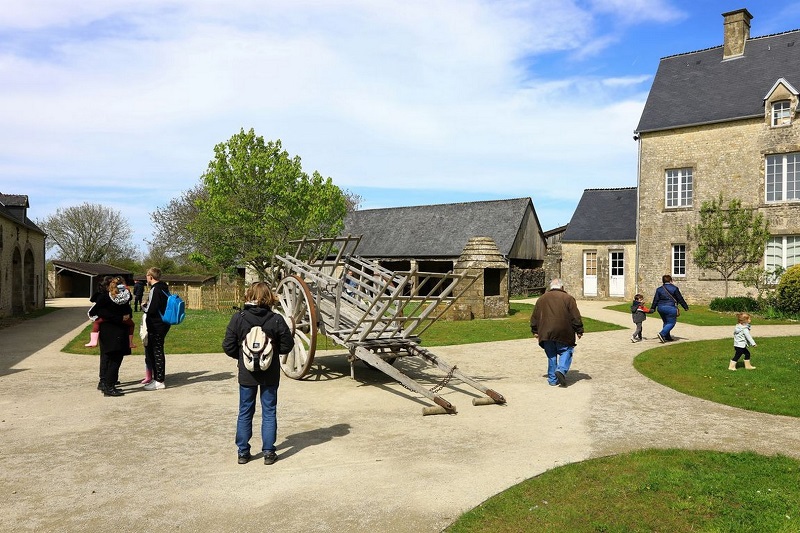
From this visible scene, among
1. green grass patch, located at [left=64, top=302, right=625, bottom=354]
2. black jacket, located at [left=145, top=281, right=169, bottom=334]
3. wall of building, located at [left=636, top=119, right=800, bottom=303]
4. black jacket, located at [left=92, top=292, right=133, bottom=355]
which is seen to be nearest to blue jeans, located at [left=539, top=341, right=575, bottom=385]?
green grass patch, located at [left=64, top=302, right=625, bottom=354]

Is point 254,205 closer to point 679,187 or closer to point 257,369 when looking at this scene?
point 679,187

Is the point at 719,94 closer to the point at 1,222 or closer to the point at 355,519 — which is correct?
the point at 355,519

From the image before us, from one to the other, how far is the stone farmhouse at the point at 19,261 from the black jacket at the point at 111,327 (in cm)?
1614

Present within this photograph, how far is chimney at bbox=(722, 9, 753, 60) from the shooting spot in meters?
25.0

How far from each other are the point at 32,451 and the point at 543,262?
3375 cm

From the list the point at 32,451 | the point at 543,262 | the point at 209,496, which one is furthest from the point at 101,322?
the point at 543,262

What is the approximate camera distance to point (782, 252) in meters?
22.2

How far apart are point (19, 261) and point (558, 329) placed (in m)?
24.0

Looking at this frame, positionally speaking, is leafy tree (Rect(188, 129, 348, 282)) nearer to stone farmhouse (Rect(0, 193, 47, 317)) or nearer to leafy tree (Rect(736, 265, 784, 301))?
stone farmhouse (Rect(0, 193, 47, 317))

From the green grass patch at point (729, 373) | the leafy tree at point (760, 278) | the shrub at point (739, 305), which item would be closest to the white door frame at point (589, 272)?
the leafy tree at point (760, 278)

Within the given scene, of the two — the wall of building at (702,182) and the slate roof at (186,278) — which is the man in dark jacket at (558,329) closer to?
the wall of building at (702,182)

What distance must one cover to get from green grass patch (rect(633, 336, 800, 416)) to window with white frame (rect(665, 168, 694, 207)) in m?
12.5

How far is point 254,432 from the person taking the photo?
6.57 meters

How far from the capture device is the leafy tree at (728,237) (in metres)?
22.3
